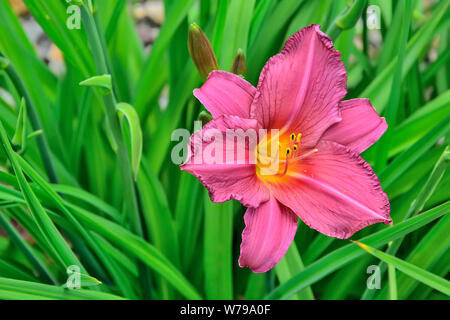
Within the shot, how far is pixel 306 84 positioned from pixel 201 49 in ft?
0.39

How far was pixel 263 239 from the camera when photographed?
1.39 feet

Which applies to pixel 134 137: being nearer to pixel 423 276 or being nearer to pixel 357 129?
pixel 357 129

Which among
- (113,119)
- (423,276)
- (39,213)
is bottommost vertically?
(423,276)

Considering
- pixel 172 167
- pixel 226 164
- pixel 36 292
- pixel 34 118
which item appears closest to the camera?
pixel 226 164

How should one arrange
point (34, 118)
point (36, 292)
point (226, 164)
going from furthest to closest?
point (34, 118), point (36, 292), point (226, 164)

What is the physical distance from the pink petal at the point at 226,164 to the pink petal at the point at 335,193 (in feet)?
0.11

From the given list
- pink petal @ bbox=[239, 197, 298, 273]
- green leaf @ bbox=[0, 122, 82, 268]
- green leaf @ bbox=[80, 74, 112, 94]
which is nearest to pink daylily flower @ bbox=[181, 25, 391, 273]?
pink petal @ bbox=[239, 197, 298, 273]

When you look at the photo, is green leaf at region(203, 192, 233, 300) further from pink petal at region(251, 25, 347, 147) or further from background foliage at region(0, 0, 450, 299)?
pink petal at region(251, 25, 347, 147)

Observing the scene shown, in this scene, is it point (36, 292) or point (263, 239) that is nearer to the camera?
point (263, 239)

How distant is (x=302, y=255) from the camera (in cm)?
72

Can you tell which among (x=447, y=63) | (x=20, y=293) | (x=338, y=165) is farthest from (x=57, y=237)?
(x=447, y=63)

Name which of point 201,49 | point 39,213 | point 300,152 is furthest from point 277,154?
point 39,213

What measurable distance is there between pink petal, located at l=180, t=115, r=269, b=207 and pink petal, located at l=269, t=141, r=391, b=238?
0.11 ft

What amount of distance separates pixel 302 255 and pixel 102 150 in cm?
40
